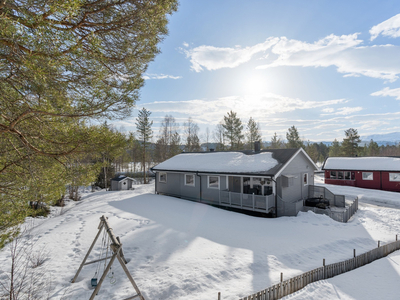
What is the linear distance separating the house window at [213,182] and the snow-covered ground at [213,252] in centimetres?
241

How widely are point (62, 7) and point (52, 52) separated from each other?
0.91 meters

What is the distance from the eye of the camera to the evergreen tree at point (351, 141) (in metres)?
44.1

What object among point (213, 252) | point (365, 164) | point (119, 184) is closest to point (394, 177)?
point (365, 164)

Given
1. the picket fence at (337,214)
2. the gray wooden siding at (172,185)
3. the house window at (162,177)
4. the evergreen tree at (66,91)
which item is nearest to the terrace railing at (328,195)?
the picket fence at (337,214)

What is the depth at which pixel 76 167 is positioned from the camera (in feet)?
21.0

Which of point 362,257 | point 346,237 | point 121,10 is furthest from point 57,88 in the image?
point 346,237

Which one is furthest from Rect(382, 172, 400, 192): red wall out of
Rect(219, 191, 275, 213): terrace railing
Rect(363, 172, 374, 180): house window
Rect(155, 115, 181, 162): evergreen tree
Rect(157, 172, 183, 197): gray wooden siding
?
Rect(155, 115, 181, 162): evergreen tree

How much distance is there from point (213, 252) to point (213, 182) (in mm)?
8181

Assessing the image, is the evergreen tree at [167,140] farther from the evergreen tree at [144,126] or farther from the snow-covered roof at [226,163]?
the snow-covered roof at [226,163]

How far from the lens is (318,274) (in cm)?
653

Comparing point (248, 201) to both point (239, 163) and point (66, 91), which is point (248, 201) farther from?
point (66, 91)

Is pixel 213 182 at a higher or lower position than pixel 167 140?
lower

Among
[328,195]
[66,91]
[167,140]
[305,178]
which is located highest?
[167,140]

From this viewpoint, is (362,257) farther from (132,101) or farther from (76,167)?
(76,167)
